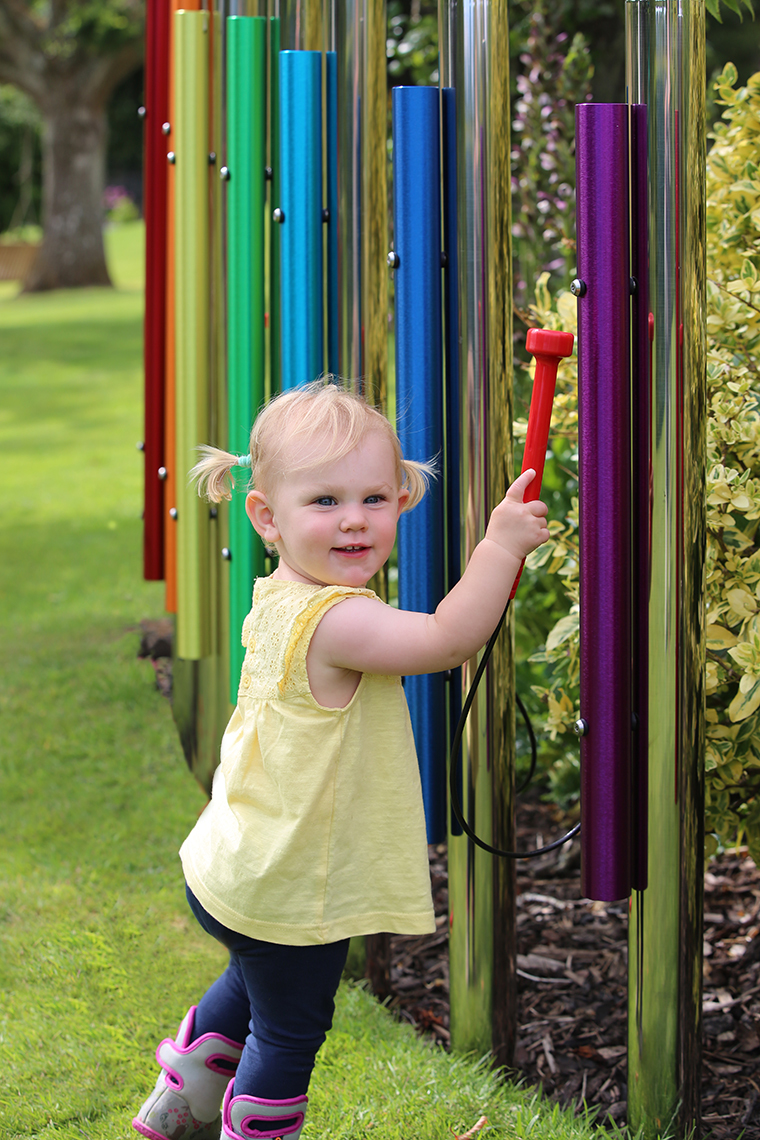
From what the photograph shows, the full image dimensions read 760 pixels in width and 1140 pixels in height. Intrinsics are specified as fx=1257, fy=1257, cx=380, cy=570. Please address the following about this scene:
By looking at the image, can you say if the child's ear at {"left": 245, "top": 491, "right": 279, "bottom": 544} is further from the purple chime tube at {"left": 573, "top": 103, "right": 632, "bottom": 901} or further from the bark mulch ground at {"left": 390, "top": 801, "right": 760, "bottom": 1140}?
the bark mulch ground at {"left": 390, "top": 801, "right": 760, "bottom": 1140}

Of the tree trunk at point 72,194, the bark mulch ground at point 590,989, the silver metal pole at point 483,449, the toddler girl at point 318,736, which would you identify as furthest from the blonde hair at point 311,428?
the tree trunk at point 72,194

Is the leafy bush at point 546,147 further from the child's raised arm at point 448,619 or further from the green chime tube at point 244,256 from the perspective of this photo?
the child's raised arm at point 448,619

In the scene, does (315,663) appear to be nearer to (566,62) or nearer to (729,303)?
(729,303)

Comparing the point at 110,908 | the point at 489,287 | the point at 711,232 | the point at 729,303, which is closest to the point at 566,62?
the point at 711,232

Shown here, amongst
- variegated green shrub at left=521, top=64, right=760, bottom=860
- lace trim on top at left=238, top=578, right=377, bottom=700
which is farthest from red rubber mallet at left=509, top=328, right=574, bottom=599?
variegated green shrub at left=521, top=64, right=760, bottom=860

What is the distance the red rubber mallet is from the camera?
6.22 feet

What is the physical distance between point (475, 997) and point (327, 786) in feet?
2.82

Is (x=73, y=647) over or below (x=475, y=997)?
over

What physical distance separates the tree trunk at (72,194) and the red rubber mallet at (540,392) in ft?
57.8

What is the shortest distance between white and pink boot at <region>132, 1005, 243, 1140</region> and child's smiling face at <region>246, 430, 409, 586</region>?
0.90 meters

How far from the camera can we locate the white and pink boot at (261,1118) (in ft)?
6.59

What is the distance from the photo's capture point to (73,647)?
502 cm

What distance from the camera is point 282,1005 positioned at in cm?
200

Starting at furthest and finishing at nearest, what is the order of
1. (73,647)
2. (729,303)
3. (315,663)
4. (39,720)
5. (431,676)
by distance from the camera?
(73,647) → (39,720) → (729,303) → (431,676) → (315,663)
